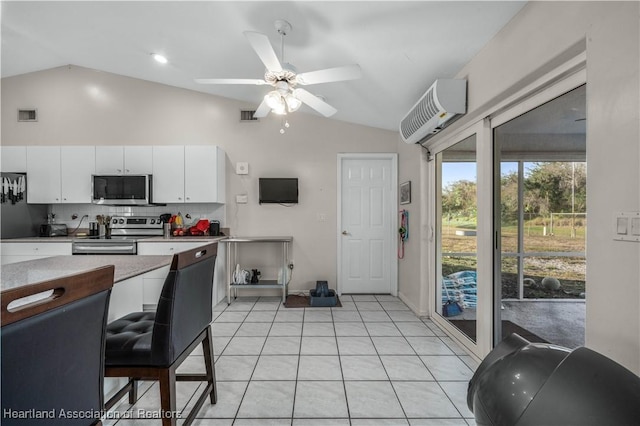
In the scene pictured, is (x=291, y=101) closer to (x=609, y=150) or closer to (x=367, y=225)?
(x=609, y=150)

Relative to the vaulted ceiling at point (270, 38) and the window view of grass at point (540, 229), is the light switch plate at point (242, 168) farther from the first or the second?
the window view of grass at point (540, 229)

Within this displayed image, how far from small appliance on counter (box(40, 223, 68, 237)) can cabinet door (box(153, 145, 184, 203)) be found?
153 cm

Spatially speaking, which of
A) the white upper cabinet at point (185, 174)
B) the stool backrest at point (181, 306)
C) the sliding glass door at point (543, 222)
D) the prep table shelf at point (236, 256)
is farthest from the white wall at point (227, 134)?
the stool backrest at point (181, 306)

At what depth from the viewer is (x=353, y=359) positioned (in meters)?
2.30

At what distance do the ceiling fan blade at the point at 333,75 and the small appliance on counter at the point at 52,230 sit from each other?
13.8ft

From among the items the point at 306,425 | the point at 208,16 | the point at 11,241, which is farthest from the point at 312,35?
the point at 11,241

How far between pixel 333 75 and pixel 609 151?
1544mm

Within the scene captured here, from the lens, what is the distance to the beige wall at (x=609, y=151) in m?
1.03

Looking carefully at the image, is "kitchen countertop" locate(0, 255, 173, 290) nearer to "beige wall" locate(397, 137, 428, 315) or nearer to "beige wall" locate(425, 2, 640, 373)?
"beige wall" locate(425, 2, 640, 373)

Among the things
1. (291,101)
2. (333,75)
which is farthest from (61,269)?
(333,75)

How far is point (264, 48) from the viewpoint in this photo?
69.5 inches

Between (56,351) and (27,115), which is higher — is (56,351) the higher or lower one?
the lower one

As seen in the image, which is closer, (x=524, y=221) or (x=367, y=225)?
(x=524, y=221)

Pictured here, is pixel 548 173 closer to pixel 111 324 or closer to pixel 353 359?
pixel 353 359
